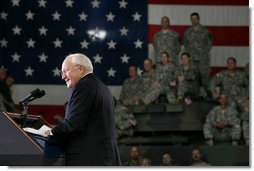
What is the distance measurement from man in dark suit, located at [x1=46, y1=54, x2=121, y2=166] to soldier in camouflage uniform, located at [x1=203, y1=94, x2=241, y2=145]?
5.75 metres

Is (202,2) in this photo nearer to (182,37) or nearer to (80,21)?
(182,37)

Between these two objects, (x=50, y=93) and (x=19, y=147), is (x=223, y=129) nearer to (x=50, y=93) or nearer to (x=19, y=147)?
(x=50, y=93)

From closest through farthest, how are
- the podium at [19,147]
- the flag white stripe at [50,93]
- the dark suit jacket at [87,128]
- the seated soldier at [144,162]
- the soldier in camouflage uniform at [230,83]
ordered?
the podium at [19,147] → the dark suit jacket at [87,128] → the seated soldier at [144,162] → the soldier in camouflage uniform at [230,83] → the flag white stripe at [50,93]

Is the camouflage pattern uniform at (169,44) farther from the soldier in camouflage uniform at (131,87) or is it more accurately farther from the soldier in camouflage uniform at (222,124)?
the soldier in camouflage uniform at (222,124)

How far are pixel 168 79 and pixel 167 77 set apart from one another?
32 mm

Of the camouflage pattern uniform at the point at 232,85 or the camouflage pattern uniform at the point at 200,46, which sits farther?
the camouflage pattern uniform at the point at 200,46

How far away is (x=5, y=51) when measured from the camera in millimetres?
10367

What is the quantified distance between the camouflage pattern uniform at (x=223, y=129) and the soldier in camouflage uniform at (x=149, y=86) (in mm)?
804

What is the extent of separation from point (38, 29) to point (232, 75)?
3.17 m

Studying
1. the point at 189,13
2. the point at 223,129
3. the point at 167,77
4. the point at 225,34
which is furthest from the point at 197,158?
the point at 189,13

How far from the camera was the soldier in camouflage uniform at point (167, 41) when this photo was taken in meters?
9.66

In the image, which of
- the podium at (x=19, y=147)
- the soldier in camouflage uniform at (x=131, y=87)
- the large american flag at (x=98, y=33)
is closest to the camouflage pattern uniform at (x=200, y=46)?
the large american flag at (x=98, y=33)

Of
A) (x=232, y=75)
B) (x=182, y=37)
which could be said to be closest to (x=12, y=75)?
(x=182, y=37)

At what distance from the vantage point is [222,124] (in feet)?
29.4
